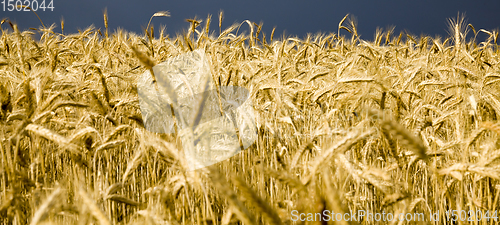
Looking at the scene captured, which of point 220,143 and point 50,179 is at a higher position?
point 220,143

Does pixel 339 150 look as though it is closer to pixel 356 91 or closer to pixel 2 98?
pixel 356 91

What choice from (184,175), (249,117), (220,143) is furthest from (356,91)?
(184,175)

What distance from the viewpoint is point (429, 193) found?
163cm

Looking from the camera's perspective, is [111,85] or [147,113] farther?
[111,85]

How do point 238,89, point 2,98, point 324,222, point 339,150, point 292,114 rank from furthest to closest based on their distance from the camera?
point 238,89 → point 292,114 → point 2,98 → point 339,150 → point 324,222

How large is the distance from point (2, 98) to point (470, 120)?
8.33 feet

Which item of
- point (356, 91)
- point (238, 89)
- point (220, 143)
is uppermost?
point (238, 89)

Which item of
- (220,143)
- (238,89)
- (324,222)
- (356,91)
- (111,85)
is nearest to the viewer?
(324,222)

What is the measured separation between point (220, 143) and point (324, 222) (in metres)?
1.11

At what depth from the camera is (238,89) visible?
226cm

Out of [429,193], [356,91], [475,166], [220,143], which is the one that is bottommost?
[429,193]

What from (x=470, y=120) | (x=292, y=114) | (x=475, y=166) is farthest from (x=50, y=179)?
(x=470, y=120)

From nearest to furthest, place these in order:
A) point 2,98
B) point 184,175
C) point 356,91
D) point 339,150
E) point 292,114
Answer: point 339,150 < point 184,175 < point 2,98 < point 356,91 < point 292,114

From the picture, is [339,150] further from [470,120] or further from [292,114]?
[470,120]
